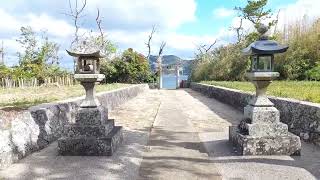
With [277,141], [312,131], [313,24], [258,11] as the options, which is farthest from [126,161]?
[258,11]

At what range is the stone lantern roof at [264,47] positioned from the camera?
654cm

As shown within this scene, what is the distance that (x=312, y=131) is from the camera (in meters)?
7.13

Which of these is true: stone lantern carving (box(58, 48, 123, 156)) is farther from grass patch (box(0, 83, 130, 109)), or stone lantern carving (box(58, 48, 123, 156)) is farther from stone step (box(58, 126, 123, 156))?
grass patch (box(0, 83, 130, 109))

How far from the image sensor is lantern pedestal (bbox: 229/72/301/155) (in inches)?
248

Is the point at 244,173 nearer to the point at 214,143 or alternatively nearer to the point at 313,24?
the point at 214,143

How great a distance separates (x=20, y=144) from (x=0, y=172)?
86cm

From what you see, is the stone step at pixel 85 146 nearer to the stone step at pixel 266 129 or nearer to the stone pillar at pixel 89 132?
the stone pillar at pixel 89 132

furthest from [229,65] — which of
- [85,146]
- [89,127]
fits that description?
[85,146]

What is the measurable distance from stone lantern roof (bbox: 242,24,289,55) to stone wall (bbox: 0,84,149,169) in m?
3.83

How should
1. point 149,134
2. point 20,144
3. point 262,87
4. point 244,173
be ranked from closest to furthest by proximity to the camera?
point 244,173
point 20,144
point 262,87
point 149,134

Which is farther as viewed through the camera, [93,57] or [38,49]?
[38,49]

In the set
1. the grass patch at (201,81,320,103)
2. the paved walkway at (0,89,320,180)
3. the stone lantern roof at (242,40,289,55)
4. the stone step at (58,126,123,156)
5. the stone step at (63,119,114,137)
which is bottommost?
the paved walkway at (0,89,320,180)

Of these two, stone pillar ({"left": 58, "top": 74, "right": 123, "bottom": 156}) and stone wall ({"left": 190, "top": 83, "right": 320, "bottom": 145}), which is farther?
stone wall ({"left": 190, "top": 83, "right": 320, "bottom": 145})

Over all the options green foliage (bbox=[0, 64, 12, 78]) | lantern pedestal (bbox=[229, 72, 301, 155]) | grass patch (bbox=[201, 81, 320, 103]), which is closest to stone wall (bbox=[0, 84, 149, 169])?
lantern pedestal (bbox=[229, 72, 301, 155])
